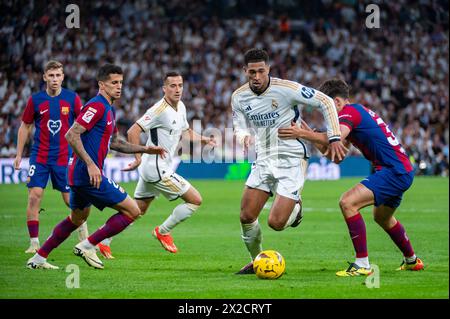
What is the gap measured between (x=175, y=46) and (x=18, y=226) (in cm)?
1910

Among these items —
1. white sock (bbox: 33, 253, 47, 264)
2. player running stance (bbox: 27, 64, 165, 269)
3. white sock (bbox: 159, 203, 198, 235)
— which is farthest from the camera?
white sock (bbox: 159, 203, 198, 235)

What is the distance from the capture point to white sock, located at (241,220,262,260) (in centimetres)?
1006

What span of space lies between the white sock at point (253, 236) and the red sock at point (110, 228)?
4.33 feet

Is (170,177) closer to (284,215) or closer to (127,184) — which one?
(284,215)

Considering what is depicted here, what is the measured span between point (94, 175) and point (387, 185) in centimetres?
321

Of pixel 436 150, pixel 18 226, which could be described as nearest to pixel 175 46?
pixel 436 150

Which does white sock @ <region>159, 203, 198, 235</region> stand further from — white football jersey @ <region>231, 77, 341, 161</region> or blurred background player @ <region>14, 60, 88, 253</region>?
white football jersey @ <region>231, 77, 341, 161</region>

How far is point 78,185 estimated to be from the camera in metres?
9.61

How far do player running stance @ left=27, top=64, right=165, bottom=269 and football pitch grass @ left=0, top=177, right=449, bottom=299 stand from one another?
350 millimetres

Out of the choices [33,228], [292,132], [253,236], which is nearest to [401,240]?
[253,236]

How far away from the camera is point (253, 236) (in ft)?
33.2

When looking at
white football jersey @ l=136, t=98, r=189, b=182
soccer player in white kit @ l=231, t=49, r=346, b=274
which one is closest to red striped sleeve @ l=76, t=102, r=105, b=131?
soccer player in white kit @ l=231, t=49, r=346, b=274

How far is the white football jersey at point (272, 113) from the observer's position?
32.8ft

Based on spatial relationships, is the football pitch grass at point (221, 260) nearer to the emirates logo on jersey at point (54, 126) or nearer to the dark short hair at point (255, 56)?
the emirates logo on jersey at point (54, 126)
